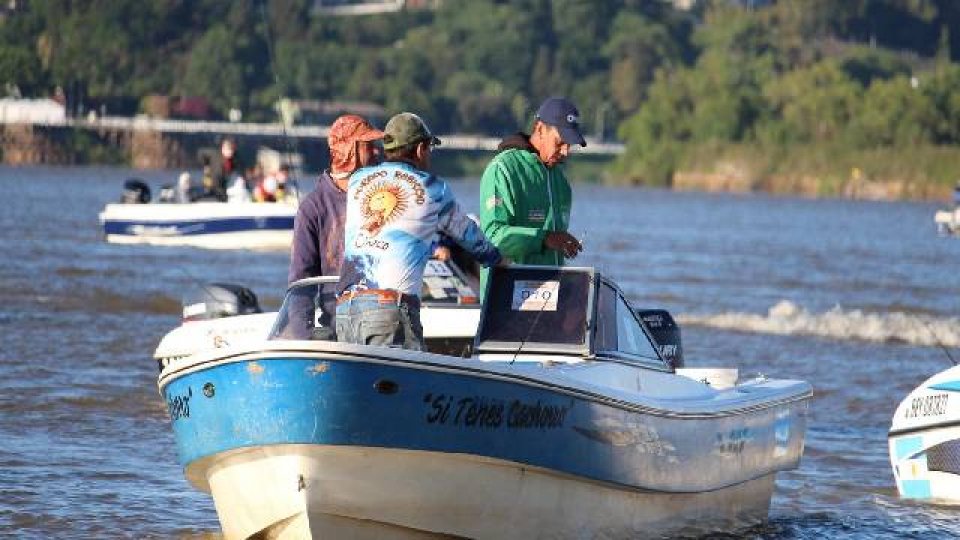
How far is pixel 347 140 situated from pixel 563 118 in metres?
1.19

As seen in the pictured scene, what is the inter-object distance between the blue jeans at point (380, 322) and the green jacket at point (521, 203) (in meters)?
1.46

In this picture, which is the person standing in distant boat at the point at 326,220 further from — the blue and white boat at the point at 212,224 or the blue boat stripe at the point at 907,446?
the blue and white boat at the point at 212,224

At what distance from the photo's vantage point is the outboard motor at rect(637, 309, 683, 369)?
14.9 meters

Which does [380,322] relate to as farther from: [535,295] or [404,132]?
[535,295]

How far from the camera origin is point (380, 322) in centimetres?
1073

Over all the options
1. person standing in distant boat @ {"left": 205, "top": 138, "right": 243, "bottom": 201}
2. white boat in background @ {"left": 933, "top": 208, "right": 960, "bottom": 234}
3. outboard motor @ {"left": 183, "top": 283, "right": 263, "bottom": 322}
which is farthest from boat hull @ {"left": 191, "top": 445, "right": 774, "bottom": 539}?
white boat in background @ {"left": 933, "top": 208, "right": 960, "bottom": 234}

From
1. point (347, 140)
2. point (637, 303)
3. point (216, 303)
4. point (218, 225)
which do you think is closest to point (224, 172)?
point (218, 225)

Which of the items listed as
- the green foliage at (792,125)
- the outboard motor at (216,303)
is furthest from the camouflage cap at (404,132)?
the green foliage at (792,125)

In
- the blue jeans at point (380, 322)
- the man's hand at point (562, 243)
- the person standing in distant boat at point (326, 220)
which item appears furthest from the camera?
the man's hand at point (562, 243)

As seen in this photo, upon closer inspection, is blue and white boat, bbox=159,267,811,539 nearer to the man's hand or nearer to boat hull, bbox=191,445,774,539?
boat hull, bbox=191,445,774,539

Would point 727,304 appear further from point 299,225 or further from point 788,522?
point 299,225

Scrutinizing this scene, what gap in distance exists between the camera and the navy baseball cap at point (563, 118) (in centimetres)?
1255

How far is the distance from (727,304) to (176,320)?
359 inches

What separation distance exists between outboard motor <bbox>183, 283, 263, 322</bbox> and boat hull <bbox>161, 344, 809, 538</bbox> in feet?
20.9
